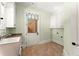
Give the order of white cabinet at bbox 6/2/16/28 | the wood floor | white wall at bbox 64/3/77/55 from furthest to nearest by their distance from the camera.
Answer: the wood floor < white cabinet at bbox 6/2/16/28 < white wall at bbox 64/3/77/55

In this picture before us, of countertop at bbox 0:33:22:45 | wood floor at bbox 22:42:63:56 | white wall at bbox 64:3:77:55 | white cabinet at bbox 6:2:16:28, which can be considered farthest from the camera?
wood floor at bbox 22:42:63:56

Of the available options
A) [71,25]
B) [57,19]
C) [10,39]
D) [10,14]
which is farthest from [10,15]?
[71,25]

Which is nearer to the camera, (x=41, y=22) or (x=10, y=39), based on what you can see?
(x=10, y=39)

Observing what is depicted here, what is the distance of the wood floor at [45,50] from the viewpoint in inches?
57.1

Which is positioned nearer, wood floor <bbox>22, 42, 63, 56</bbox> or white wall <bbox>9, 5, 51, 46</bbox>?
white wall <bbox>9, 5, 51, 46</bbox>

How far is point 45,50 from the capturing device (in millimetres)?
1625

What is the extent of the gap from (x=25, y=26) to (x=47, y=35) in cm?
41

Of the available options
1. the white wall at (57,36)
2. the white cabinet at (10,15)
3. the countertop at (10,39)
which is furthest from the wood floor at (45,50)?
the white cabinet at (10,15)

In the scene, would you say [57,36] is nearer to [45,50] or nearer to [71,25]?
[45,50]

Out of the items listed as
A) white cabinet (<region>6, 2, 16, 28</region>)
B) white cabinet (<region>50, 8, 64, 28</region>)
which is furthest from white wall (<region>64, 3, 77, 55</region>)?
white cabinet (<region>6, 2, 16, 28</region>)

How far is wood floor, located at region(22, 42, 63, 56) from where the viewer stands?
4.76ft

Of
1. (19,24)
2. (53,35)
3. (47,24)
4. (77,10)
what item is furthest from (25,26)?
(77,10)

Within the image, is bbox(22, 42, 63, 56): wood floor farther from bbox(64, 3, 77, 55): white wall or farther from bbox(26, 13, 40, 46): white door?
bbox(64, 3, 77, 55): white wall

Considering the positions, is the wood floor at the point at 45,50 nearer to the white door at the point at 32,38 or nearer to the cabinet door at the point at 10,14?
the white door at the point at 32,38
